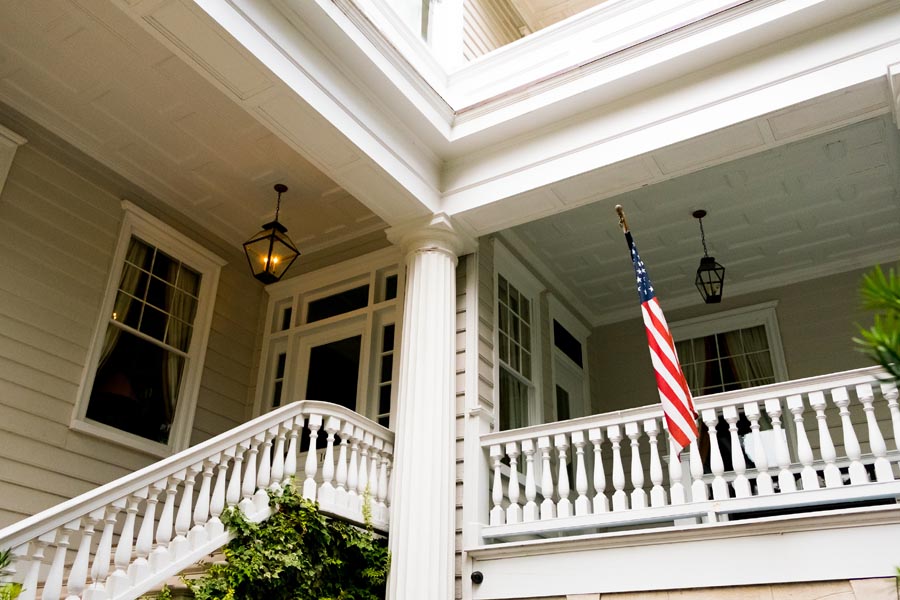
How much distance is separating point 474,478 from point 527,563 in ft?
2.59

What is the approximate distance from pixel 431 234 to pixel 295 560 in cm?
282

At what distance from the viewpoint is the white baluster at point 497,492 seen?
5.64 m

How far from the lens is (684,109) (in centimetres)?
536

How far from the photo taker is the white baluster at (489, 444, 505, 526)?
564cm

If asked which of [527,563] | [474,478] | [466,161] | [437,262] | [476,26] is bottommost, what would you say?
[527,563]

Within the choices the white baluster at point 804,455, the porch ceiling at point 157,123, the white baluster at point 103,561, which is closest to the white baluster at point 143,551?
the white baluster at point 103,561

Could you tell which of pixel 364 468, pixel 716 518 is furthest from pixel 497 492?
pixel 716 518

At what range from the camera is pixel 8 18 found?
5.37 metres

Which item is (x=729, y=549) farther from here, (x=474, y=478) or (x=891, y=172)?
(x=891, y=172)

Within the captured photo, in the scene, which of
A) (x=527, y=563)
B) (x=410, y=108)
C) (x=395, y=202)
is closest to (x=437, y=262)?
(x=395, y=202)

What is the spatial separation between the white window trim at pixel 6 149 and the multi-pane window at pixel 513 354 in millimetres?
4218

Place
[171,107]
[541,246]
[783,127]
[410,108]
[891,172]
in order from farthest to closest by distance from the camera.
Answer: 1. [541,246]
2. [891,172]
3. [171,107]
4. [410,108]
5. [783,127]

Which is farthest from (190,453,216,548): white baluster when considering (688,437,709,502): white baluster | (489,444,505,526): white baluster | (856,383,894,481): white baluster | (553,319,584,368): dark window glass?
(553,319,584,368): dark window glass

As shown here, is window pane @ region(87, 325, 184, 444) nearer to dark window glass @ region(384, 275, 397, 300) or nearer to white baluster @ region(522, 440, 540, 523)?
dark window glass @ region(384, 275, 397, 300)
